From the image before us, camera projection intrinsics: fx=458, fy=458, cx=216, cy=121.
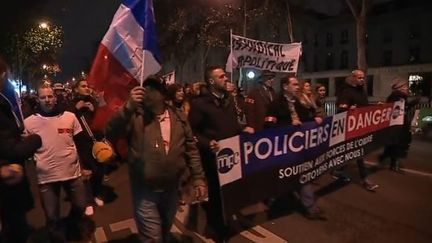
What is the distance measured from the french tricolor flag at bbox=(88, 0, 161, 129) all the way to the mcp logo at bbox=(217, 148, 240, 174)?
114 cm

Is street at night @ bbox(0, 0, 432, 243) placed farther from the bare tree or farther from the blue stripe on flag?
the bare tree

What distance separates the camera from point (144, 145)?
363 cm

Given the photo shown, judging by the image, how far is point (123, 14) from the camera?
162 inches

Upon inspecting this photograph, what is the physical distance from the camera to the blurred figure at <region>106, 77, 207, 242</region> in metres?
3.63

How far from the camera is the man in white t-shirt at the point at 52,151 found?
15.6 feet

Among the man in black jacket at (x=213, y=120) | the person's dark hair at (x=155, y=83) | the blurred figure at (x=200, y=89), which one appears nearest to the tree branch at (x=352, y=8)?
the blurred figure at (x=200, y=89)

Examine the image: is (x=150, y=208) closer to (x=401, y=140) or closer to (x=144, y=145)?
(x=144, y=145)

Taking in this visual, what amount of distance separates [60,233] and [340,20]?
55.9m

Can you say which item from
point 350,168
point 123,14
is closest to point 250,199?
point 123,14

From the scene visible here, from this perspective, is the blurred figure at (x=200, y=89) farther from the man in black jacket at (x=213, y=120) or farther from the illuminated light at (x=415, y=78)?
the illuminated light at (x=415, y=78)

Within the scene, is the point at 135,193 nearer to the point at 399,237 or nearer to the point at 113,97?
the point at 113,97

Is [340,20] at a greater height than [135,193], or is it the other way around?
A: [340,20]

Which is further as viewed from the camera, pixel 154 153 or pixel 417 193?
pixel 417 193

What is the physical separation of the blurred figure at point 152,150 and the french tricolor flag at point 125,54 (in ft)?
0.94
